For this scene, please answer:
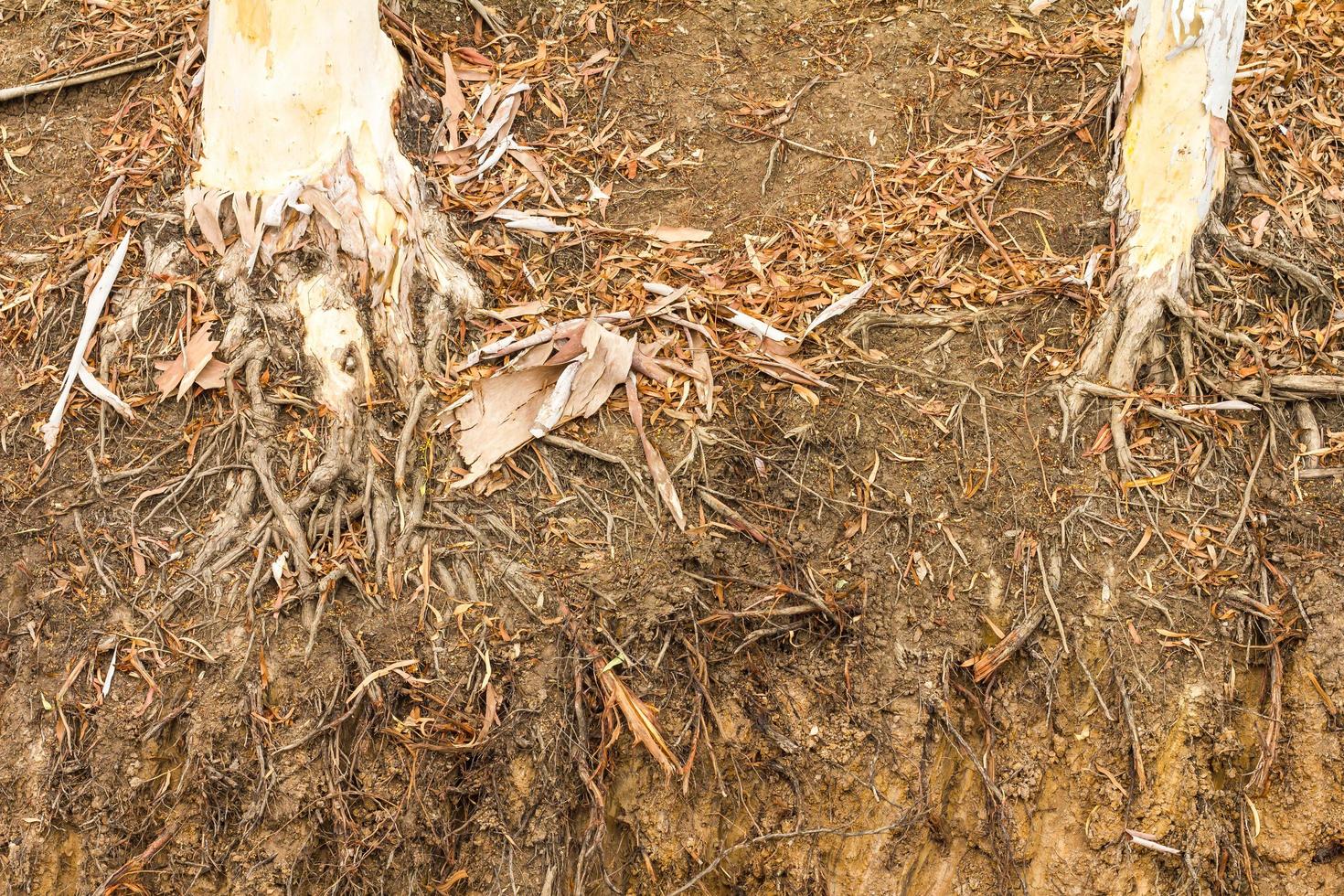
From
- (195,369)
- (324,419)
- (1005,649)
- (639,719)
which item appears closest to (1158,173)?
(1005,649)

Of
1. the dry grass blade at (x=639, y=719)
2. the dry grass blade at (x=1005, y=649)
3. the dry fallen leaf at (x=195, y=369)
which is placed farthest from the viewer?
the dry fallen leaf at (x=195, y=369)

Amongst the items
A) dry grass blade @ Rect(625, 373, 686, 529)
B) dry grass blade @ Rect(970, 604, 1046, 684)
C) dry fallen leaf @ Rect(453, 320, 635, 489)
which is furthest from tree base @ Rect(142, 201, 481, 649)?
dry grass blade @ Rect(970, 604, 1046, 684)

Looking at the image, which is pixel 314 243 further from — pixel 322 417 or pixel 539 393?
pixel 539 393

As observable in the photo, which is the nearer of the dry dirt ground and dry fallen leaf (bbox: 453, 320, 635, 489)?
the dry dirt ground

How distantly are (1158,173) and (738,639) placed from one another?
6.72 ft

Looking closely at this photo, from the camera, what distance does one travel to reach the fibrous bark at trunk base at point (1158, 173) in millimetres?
3537

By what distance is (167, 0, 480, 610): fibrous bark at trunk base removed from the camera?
138 inches

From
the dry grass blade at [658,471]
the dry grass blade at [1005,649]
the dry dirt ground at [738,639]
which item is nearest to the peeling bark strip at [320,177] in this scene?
the dry dirt ground at [738,639]

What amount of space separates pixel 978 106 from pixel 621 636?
2.38 meters

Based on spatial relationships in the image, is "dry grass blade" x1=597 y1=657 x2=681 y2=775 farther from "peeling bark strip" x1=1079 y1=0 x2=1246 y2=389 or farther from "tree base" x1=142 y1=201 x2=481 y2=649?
"peeling bark strip" x1=1079 y1=0 x2=1246 y2=389

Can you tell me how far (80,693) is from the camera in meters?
3.38

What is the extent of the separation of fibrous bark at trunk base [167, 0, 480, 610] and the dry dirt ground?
0.42ft

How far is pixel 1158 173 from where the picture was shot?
367cm

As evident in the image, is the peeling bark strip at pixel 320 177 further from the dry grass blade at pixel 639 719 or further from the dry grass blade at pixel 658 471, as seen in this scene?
the dry grass blade at pixel 639 719
